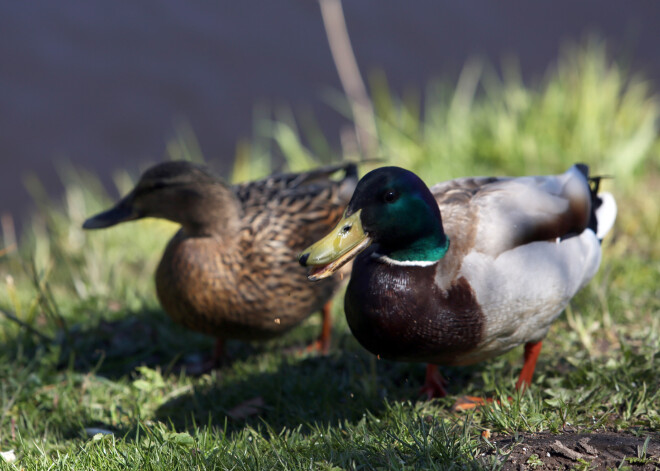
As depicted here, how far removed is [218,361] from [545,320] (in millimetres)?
1652

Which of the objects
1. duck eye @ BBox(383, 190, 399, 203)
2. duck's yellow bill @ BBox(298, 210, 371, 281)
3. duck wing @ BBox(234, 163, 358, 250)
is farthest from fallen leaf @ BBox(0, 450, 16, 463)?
duck eye @ BBox(383, 190, 399, 203)

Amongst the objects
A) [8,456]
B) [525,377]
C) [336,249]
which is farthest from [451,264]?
[8,456]

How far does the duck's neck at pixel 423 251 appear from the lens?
95.7 inches

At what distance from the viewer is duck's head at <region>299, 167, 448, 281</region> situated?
7.56ft

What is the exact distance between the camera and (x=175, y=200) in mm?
3355

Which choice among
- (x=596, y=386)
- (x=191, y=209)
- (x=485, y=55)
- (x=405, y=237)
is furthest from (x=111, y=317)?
(x=485, y=55)

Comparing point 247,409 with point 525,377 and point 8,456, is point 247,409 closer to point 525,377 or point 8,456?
point 8,456

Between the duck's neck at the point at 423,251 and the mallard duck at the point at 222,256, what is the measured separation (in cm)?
101

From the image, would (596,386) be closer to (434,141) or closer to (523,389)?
(523,389)

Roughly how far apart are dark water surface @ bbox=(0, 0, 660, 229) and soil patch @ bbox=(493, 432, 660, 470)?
19.5 feet

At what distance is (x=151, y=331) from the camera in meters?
3.93

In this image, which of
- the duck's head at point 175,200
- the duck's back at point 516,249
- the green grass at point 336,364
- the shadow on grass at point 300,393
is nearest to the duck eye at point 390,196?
the duck's back at point 516,249

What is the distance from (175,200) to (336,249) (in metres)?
1.30

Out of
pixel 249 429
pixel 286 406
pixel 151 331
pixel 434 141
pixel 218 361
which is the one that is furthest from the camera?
pixel 434 141
